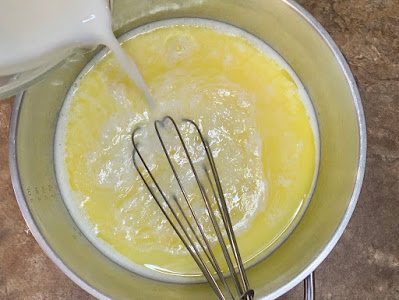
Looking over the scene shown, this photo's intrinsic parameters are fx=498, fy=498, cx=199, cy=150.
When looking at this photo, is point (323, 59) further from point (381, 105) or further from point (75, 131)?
point (75, 131)

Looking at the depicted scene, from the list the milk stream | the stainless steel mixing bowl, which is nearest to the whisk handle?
the stainless steel mixing bowl

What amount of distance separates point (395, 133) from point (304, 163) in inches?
7.3

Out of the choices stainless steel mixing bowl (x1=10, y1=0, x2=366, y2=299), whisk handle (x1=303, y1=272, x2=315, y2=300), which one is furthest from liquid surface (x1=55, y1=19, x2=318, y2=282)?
whisk handle (x1=303, y1=272, x2=315, y2=300)

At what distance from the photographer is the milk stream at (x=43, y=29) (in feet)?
2.15

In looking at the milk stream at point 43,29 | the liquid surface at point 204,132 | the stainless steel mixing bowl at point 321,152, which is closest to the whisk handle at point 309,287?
the stainless steel mixing bowl at point 321,152

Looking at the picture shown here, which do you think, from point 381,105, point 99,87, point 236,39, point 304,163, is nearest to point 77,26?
point 99,87

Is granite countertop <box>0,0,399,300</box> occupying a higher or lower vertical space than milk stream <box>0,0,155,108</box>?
lower

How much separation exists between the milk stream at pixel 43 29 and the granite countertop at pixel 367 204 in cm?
37

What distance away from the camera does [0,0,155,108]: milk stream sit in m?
0.66

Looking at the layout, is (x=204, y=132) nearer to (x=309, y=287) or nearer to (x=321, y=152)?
(x=321, y=152)

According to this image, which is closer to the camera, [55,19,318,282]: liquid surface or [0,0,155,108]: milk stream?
[0,0,155,108]: milk stream

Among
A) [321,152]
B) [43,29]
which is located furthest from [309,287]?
[43,29]

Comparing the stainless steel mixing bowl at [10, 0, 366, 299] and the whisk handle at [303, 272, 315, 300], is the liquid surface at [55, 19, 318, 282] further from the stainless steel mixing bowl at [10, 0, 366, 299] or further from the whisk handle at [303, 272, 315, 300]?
the whisk handle at [303, 272, 315, 300]

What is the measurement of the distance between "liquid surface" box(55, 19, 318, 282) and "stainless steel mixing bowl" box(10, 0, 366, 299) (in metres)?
0.02
